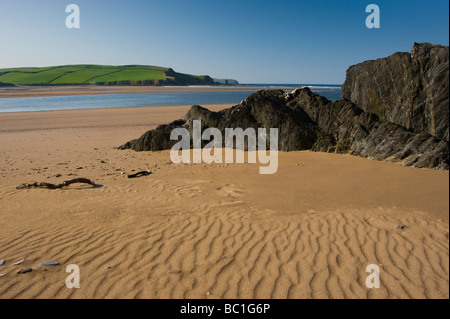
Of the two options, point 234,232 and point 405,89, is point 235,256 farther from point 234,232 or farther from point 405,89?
point 405,89

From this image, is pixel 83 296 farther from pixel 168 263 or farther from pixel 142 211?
pixel 142 211

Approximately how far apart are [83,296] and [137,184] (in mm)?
5139

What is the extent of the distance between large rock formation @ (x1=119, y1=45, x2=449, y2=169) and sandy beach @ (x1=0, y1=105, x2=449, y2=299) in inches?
38.1

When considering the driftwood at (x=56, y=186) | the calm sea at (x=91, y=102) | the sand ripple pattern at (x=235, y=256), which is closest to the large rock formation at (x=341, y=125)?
the sand ripple pattern at (x=235, y=256)

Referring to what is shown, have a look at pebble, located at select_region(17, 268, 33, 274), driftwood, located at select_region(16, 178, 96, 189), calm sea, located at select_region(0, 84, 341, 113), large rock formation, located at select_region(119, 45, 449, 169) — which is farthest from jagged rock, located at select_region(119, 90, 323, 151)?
calm sea, located at select_region(0, 84, 341, 113)

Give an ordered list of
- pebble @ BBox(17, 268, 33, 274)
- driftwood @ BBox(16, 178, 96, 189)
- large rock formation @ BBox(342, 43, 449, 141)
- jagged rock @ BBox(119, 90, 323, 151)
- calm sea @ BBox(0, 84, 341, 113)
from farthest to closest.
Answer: calm sea @ BBox(0, 84, 341, 113), jagged rock @ BBox(119, 90, 323, 151), large rock formation @ BBox(342, 43, 449, 141), driftwood @ BBox(16, 178, 96, 189), pebble @ BBox(17, 268, 33, 274)

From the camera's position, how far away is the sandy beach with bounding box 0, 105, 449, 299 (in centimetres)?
401

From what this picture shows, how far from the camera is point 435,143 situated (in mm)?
8688

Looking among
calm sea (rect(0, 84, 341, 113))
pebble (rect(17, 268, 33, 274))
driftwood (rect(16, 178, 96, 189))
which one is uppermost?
calm sea (rect(0, 84, 341, 113))

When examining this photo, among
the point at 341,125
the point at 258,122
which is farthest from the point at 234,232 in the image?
the point at 341,125

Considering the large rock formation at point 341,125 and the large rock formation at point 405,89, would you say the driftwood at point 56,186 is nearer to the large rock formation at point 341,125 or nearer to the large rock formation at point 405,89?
the large rock formation at point 341,125

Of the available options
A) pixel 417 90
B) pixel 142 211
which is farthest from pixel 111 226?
pixel 417 90

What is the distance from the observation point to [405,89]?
402 inches

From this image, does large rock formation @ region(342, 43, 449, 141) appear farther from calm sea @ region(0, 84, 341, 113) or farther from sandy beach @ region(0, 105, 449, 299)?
calm sea @ region(0, 84, 341, 113)
